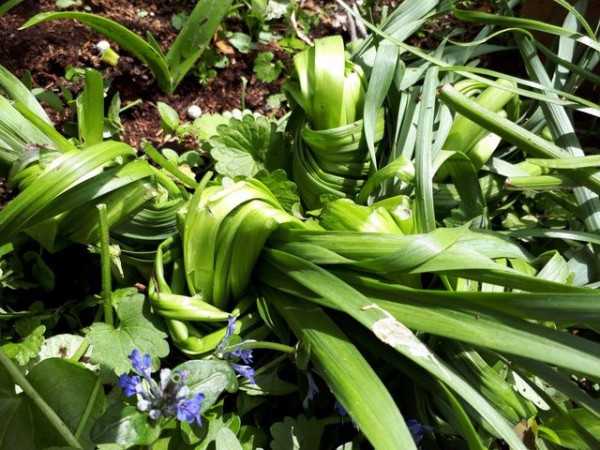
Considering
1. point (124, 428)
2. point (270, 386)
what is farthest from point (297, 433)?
point (124, 428)

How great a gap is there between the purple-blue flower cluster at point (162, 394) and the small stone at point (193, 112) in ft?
2.41

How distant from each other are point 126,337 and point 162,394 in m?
0.15

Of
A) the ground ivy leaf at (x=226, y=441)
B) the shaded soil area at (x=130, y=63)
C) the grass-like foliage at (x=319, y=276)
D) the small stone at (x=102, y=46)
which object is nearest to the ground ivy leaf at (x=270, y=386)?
the grass-like foliage at (x=319, y=276)

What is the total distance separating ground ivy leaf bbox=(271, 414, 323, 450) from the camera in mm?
1006

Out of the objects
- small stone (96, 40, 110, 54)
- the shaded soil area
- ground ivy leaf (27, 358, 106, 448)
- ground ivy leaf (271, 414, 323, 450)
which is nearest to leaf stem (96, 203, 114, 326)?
ground ivy leaf (27, 358, 106, 448)

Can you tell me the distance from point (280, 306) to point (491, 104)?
1.96ft

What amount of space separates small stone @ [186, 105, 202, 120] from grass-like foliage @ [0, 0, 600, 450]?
17 centimetres

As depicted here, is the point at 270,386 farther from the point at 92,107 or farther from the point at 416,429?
the point at 92,107

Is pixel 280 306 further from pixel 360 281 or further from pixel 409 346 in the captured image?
pixel 409 346

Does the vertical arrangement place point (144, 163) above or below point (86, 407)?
above

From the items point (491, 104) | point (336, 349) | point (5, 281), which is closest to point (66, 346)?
point (5, 281)

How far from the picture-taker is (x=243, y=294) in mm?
1099

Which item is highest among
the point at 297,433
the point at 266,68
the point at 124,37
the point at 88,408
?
the point at 124,37

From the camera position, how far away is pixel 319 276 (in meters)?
0.95
